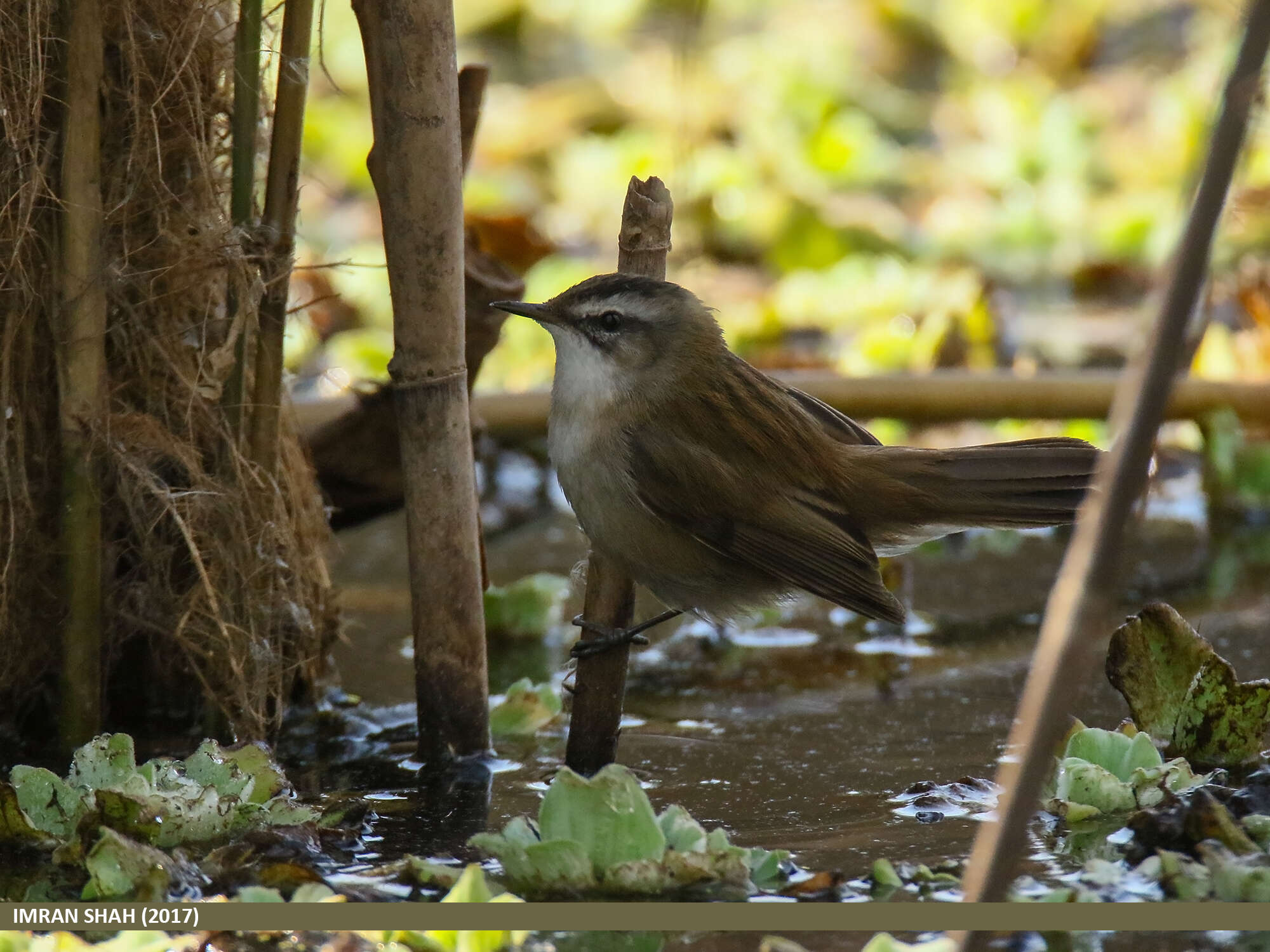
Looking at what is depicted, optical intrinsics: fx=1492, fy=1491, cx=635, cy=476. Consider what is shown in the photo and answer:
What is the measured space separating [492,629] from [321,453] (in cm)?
80

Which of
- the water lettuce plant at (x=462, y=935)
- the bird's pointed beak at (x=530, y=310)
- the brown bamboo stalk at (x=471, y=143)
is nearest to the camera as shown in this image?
the water lettuce plant at (x=462, y=935)

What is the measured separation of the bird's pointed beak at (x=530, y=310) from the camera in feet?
11.2

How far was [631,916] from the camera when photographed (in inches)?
99.3

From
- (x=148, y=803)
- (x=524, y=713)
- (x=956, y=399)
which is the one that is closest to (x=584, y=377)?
(x=524, y=713)

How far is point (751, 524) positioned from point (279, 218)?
48.8 inches

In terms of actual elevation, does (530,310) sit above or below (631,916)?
above

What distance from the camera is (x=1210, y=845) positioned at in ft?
8.49

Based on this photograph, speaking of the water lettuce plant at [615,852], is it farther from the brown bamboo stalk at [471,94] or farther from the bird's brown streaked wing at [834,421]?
the brown bamboo stalk at [471,94]

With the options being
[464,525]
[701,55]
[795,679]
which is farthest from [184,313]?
[701,55]

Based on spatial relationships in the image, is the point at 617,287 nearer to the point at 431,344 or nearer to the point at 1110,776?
the point at 431,344

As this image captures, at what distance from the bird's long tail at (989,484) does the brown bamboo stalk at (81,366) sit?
5.92ft

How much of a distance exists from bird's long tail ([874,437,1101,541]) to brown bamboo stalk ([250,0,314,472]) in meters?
1.45

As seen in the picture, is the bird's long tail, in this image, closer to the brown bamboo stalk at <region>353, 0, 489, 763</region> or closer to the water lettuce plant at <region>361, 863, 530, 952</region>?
the brown bamboo stalk at <region>353, 0, 489, 763</region>

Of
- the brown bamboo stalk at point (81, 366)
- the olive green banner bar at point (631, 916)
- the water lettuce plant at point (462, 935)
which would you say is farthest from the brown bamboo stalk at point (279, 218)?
the water lettuce plant at point (462, 935)
